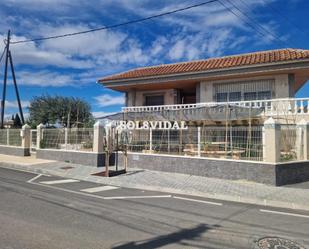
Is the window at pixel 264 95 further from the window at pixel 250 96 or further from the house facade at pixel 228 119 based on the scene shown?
the window at pixel 250 96

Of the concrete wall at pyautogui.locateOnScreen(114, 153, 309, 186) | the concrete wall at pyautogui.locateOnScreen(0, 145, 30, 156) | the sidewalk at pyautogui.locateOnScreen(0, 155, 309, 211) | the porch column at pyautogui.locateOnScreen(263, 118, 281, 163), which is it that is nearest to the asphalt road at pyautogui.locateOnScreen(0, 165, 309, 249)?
the sidewalk at pyautogui.locateOnScreen(0, 155, 309, 211)

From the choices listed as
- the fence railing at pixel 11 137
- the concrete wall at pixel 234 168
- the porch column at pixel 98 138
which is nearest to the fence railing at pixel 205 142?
the concrete wall at pixel 234 168

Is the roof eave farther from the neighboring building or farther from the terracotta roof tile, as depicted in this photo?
the terracotta roof tile

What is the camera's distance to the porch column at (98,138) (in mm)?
14552

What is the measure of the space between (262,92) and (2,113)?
2262 centimetres

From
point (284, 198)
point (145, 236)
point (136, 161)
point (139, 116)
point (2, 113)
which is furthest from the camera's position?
point (2, 113)

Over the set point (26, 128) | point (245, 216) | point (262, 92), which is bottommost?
point (245, 216)

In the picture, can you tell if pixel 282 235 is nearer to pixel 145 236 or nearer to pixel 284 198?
pixel 145 236

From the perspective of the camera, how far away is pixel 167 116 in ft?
52.9

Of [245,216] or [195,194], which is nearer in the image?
[245,216]

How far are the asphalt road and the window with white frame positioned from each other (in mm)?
9707

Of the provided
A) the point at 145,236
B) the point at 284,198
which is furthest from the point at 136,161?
the point at 145,236

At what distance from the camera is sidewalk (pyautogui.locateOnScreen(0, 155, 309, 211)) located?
829 cm

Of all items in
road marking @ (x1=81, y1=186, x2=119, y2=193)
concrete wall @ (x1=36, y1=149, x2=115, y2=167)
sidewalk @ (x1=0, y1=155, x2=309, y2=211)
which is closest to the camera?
sidewalk @ (x1=0, y1=155, x2=309, y2=211)
